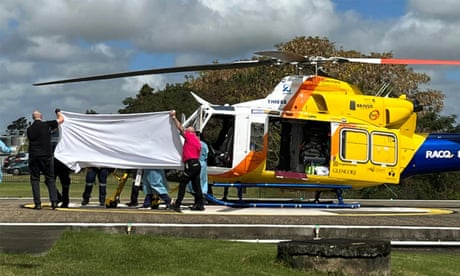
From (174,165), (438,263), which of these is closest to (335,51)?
(174,165)

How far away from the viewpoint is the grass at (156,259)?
27.1 feet

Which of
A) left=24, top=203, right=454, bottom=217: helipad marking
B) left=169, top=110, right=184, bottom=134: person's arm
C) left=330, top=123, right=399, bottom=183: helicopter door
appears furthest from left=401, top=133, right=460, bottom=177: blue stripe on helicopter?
left=169, top=110, right=184, bottom=134: person's arm

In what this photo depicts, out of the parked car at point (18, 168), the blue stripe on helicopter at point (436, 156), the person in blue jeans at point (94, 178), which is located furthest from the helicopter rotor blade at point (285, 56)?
the parked car at point (18, 168)

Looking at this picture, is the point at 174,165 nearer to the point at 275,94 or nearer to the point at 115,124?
the point at 115,124

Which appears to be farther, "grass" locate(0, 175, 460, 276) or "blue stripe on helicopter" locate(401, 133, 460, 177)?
"blue stripe on helicopter" locate(401, 133, 460, 177)

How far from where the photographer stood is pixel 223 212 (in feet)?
47.9

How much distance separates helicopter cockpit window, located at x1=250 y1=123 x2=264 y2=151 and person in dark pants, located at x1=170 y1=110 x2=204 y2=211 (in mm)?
1815

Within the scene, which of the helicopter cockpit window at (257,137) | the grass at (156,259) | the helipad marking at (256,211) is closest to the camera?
the grass at (156,259)

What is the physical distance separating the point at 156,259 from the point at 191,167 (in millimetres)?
5517

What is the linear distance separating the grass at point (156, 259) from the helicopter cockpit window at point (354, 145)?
→ 19.4 feet

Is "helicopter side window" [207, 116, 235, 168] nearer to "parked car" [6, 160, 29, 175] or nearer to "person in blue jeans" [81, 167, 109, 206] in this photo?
"person in blue jeans" [81, 167, 109, 206]

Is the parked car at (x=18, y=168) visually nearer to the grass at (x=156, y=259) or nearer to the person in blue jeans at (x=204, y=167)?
the person in blue jeans at (x=204, y=167)

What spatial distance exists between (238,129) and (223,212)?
242 centimetres

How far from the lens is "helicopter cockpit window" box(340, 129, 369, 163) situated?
1648 centimetres
